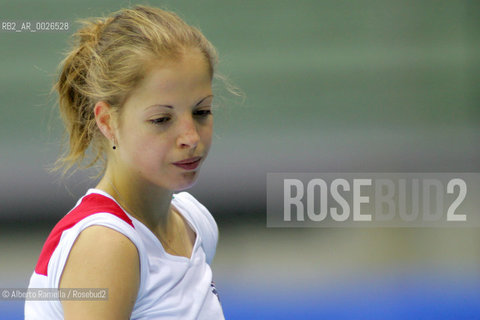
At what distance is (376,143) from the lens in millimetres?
2580

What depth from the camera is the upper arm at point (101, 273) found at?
661 millimetres

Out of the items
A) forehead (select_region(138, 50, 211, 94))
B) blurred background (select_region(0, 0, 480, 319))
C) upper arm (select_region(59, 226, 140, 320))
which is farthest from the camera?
blurred background (select_region(0, 0, 480, 319))

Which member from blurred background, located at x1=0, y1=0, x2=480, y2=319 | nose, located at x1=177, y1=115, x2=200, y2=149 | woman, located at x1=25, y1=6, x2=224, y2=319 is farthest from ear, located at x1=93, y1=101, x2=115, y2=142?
blurred background, located at x1=0, y1=0, x2=480, y2=319

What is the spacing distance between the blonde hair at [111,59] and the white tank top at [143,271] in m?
0.14

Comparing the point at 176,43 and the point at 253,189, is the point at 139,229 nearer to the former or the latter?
the point at 176,43

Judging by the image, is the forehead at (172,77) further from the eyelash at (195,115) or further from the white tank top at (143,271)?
the white tank top at (143,271)

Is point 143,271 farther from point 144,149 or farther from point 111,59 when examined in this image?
point 111,59

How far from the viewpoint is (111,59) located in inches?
32.5

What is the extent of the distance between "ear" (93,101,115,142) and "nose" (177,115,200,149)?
102 mm

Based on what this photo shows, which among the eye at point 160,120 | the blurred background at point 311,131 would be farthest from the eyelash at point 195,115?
the blurred background at point 311,131

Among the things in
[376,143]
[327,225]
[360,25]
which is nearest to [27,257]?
[327,225]

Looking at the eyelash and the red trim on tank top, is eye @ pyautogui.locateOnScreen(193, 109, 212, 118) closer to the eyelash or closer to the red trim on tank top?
the eyelash

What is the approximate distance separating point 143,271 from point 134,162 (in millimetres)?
165

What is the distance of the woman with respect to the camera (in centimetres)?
68
